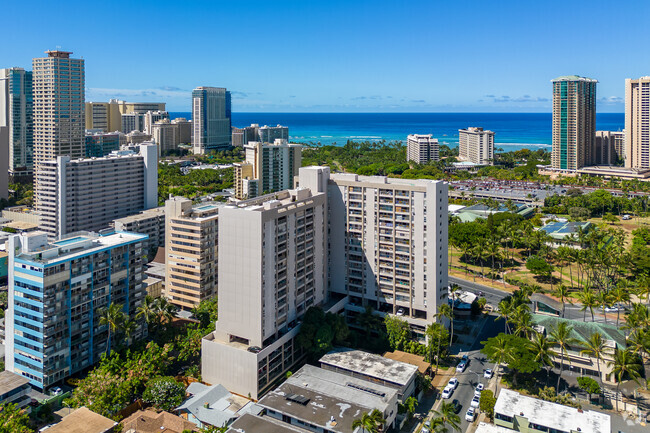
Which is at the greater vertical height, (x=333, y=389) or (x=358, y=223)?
(x=358, y=223)

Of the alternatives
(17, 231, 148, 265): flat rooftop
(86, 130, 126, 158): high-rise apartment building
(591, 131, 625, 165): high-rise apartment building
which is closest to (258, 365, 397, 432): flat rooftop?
(17, 231, 148, 265): flat rooftop

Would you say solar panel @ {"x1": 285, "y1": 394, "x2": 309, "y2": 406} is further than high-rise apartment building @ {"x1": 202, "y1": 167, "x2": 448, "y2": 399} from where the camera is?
No

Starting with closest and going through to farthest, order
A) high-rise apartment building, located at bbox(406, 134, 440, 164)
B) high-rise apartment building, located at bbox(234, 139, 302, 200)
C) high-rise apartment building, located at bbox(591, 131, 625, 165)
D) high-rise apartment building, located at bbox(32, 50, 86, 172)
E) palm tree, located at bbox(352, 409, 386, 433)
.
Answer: palm tree, located at bbox(352, 409, 386, 433)
high-rise apartment building, located at bbox(32, 50, 86, 172)
high-rise apartment building, located at bbox(234, 139, 302, 200)
high-rise apartment building, located at bbox(591, 131, 625, 165)
high-rise apartment building, located at bbox(406, 134, 440, 164)

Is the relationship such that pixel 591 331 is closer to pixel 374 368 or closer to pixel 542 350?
pixel 542 350

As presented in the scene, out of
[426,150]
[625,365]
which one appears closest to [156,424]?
[625,365]

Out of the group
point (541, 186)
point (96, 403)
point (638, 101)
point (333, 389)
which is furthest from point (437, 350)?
point (638, 101)

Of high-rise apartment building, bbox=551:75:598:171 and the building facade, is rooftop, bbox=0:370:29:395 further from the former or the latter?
high-rise apartment building, bbox=551:75:598:171

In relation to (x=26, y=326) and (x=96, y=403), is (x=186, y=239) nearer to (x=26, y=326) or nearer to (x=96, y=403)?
(x=26, y=326)

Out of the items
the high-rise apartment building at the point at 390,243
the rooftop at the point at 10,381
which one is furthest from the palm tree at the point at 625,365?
the rooftop at the point at 10,381
